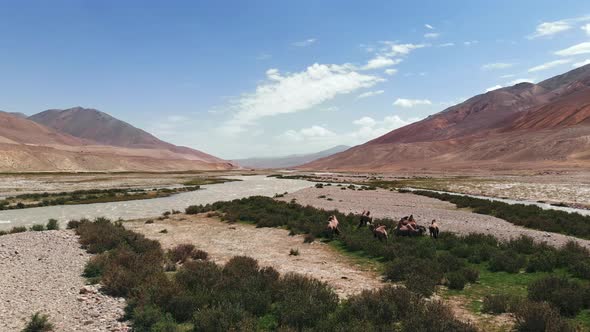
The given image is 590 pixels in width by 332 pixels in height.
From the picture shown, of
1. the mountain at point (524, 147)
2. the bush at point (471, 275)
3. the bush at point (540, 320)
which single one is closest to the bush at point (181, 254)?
the bush at point (471, 275)

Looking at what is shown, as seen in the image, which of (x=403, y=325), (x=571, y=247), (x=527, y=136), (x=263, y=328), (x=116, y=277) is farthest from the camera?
(x=527, y=136)

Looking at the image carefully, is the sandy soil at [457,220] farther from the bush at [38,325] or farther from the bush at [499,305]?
the bush at [38,325]

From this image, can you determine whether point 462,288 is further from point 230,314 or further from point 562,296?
point 230,314

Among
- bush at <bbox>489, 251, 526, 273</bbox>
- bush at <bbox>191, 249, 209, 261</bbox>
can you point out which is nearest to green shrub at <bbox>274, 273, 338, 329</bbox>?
bush at <bbox>191, 249, 209, 261</bbox>

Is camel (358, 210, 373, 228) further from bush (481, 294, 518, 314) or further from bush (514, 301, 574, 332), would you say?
bush (514, 301, 574, 332)

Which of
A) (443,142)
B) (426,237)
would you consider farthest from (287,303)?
(443,142)
